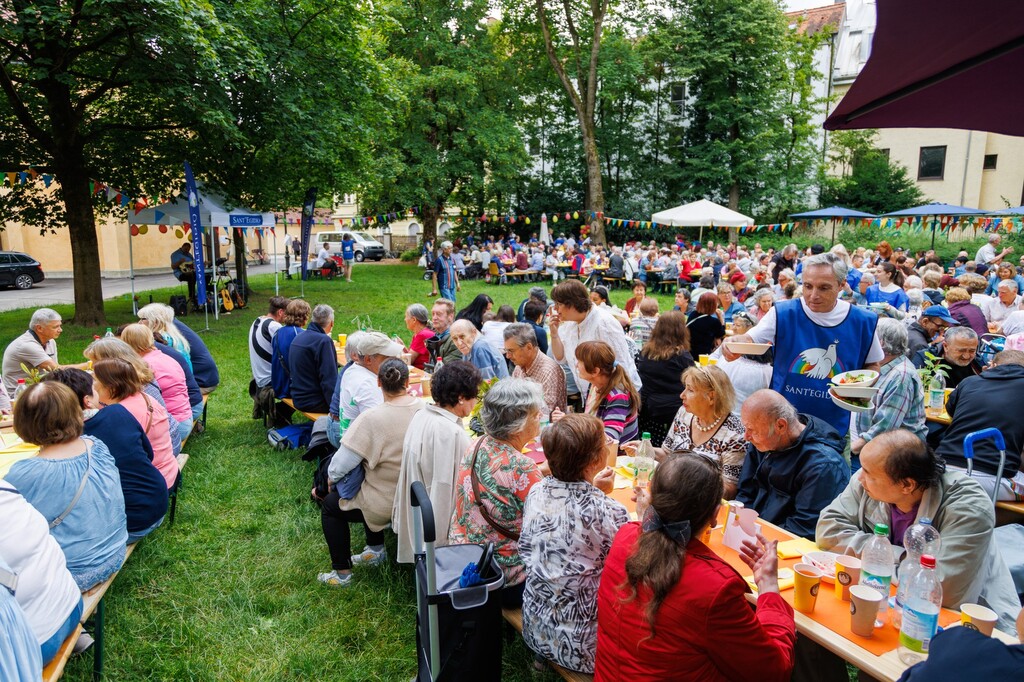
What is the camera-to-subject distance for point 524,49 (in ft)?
90.0

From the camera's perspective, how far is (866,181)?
27.9 meters

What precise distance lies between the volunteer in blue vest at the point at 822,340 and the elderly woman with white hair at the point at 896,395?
41cm

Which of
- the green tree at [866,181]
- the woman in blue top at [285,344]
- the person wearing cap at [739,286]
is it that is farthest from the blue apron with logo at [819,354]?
the green tree at [866,181]

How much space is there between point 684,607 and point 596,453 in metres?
0.75

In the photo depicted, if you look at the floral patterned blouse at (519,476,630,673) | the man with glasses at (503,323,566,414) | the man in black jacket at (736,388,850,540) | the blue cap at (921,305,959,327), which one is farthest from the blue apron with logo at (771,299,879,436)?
the blue cap at (921,305,959,327)

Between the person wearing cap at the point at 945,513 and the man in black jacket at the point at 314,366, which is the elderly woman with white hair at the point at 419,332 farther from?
the person wearing cap at the point at 945,513

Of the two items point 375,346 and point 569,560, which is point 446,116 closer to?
point 375,346

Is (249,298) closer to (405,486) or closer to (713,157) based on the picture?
(405,486)

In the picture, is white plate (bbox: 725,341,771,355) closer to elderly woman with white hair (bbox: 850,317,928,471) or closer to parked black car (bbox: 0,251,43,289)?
elderly woman with white hair (bbox: 850,317,928,471)

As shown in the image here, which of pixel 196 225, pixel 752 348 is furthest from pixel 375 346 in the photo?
pixel 196 225

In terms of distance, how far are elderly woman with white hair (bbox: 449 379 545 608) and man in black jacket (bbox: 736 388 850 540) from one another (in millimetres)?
1108

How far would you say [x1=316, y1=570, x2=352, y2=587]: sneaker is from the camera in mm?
4096

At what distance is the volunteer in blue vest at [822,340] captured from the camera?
3760 mm

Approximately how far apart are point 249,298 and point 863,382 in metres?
17.2
